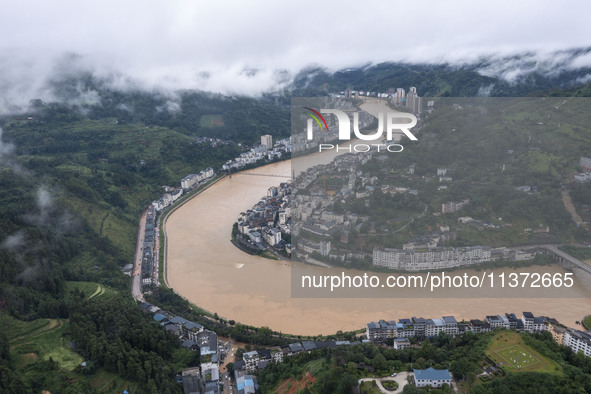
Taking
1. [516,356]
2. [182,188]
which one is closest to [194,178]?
[182,188]

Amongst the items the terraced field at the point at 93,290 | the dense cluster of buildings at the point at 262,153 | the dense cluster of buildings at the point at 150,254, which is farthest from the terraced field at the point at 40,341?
the dense cluster of buildings at the point at 262,153

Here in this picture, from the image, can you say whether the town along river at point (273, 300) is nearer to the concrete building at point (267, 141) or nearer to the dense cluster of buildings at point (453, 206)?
the dense cluster of buildings at point (453, 206)

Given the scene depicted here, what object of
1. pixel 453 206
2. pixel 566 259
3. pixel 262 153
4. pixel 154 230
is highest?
pixel 262 153

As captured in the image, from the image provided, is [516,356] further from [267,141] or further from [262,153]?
[267,141]

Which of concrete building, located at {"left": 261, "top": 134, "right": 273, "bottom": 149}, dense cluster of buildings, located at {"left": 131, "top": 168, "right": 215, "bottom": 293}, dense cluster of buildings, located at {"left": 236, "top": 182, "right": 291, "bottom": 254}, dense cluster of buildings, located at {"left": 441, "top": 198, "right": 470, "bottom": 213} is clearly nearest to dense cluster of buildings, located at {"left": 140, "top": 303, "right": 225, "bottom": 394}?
dense cluster of buildings, located at {"left": 131, "top": 168, "right": 215, "bottom": 293}

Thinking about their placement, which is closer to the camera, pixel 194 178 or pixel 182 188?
pixel 182 188

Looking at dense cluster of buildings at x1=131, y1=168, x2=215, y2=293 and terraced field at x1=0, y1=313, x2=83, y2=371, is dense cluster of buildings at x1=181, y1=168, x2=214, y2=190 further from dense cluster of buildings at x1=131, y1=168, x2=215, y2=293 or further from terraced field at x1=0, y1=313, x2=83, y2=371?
terraced field at x1=0, y1=313, x2=83, y2=371
